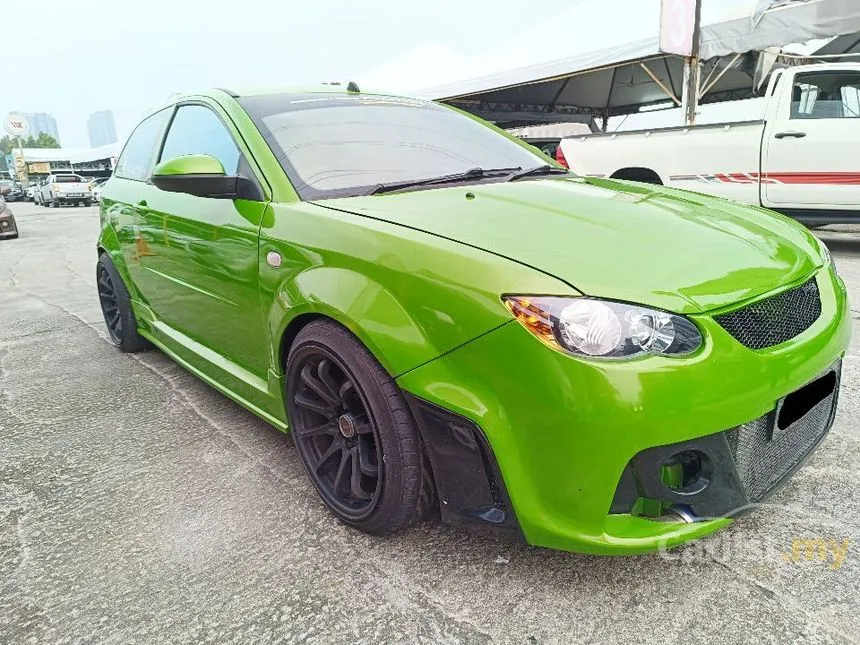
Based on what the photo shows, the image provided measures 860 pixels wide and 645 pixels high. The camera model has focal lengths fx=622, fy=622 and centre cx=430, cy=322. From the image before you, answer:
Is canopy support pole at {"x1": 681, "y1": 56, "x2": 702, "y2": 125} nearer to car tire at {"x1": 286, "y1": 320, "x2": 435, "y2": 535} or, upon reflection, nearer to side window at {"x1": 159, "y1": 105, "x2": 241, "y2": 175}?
side window at {"x1": 159, "y1": 105, "x2": 241, "y2": 175}

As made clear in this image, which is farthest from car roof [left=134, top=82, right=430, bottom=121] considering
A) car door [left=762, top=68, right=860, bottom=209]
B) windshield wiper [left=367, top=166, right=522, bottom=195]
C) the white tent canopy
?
the white tent canopy

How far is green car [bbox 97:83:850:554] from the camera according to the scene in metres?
1.41

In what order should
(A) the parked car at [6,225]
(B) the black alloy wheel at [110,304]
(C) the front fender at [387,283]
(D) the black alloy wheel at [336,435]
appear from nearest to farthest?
(C) the front fender at [387,283] < (D) the black alloy wheel at [336,435] < (B) the black alloy wheel at [110,304] < (A) the parked car at [6,225]

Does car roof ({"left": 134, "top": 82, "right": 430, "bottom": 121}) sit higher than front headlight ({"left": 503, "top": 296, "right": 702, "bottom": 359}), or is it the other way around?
car roof ({"left": 134, "top": 82, "right": 430, "bottom": 121})

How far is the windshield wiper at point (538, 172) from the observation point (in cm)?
247

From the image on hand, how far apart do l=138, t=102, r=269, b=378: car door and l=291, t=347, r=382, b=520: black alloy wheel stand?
0.30m

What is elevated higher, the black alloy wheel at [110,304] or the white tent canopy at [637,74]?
the white tent canopy at [637,74]

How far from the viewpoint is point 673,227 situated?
1.82 m

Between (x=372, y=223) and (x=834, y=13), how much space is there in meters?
9.43

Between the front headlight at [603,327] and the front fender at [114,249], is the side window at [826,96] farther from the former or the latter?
the front fender at [114,249]

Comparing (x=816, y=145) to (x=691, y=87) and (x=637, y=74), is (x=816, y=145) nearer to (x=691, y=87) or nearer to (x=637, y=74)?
(x=691, y=87)

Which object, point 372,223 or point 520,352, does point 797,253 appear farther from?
point 372,223

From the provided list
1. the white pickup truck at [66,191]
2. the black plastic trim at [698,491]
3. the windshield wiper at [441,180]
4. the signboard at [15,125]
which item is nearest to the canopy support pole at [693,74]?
the windshield wiper at [441,180]

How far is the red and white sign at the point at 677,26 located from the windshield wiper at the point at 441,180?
8429 millimetres
